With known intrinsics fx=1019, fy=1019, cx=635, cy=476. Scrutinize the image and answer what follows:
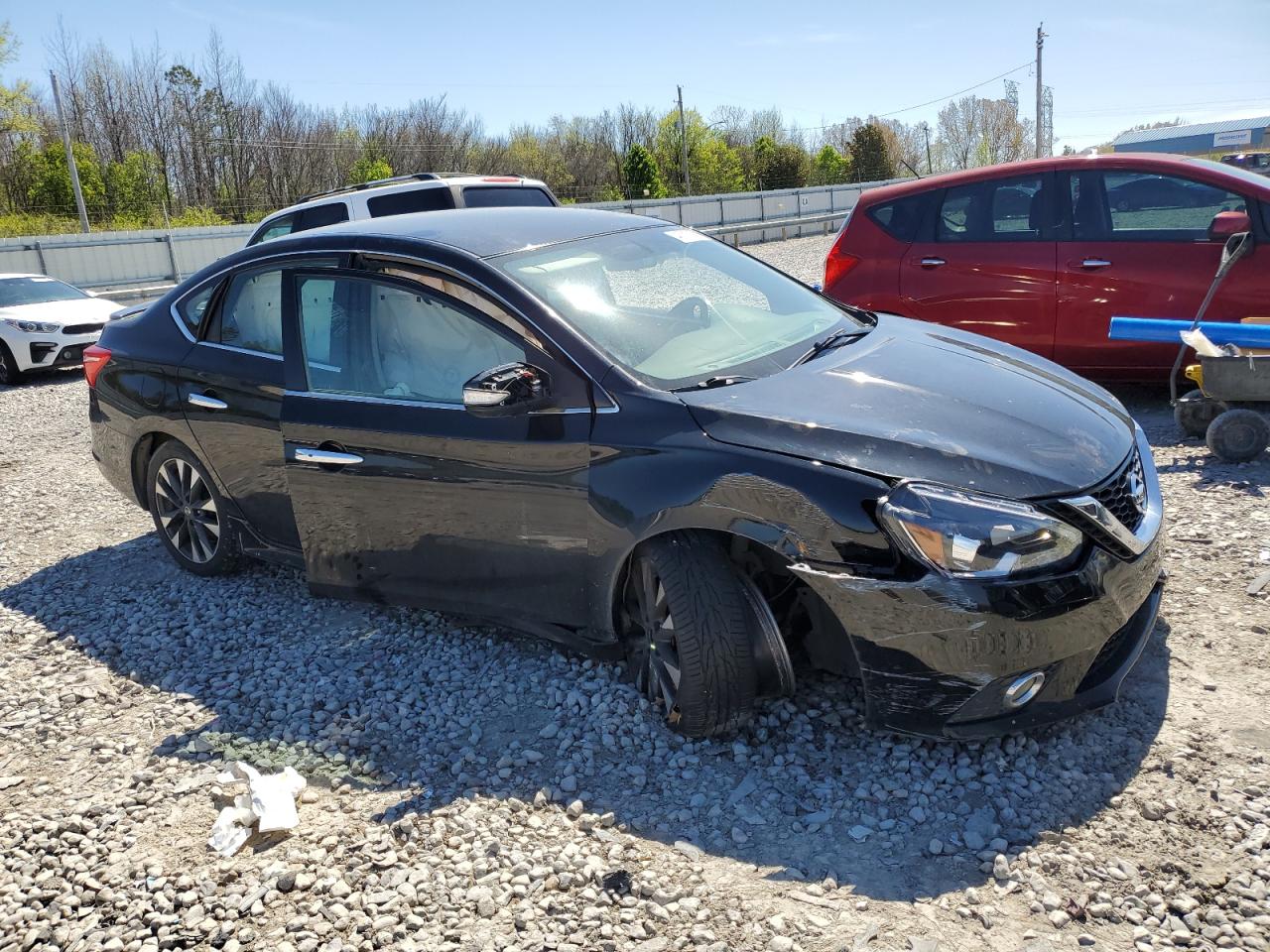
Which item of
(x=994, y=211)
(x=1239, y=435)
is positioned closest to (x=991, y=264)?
(x=994, y=211)

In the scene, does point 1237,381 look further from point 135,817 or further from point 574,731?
point 135,817

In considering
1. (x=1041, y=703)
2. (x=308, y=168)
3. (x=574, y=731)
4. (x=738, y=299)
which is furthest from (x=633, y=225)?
(x=308, y=168)

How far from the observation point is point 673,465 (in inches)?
128

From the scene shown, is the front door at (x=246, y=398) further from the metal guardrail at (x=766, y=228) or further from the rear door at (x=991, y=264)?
the metal guardrail at (x=766, y=228)

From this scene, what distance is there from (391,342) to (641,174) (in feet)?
165

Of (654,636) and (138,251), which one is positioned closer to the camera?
(654,636)

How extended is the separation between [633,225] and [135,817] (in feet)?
10.0

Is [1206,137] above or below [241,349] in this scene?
above

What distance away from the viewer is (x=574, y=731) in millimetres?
3561

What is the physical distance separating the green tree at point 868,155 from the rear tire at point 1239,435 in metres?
54.8

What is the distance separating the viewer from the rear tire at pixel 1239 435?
18.0 ft

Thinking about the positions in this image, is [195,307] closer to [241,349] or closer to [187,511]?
[241,349]

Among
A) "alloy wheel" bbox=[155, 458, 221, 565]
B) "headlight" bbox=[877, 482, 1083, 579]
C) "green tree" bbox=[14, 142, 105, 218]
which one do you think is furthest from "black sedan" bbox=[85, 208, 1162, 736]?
"green tree" bbox=[14, 142, 105, 218]

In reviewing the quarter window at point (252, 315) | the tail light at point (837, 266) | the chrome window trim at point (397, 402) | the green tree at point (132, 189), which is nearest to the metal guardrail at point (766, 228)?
the tail light at point (837, 266)
